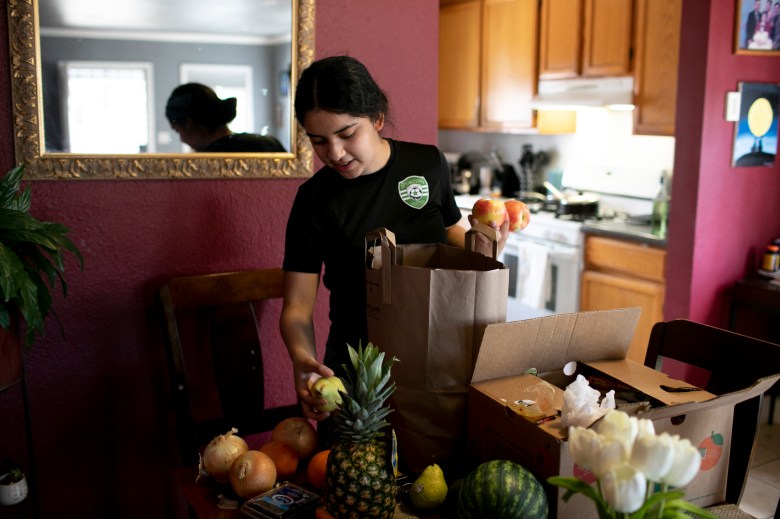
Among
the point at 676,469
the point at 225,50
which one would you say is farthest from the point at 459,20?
the point at 676,469

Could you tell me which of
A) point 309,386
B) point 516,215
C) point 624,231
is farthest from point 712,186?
point 309,386

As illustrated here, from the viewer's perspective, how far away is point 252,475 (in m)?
1.26

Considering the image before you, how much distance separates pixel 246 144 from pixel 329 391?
4.29 feet

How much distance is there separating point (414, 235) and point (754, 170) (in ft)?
8.14

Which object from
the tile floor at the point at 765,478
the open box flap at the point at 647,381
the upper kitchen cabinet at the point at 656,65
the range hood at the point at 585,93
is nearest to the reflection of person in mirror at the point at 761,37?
the upper kitchen cabinet at the point at 656,65

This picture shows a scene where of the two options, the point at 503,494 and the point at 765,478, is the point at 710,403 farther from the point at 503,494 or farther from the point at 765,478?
the point at 765,478

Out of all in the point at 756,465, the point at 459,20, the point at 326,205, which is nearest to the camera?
the point at 326,205

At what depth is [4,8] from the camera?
2027 mm

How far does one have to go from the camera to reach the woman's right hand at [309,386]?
1302 mm

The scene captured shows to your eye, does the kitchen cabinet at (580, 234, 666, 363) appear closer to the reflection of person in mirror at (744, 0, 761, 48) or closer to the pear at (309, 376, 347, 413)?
the reflection of person in mirror at (744, 0, 761, 48)

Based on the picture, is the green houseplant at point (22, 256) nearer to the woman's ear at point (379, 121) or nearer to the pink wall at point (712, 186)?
the woman's ear at point (379, 121)

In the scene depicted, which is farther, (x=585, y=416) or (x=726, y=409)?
(x=726, y=409)

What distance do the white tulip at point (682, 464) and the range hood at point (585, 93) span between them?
3.54 metres

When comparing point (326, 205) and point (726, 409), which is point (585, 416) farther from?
point (326, 205)
